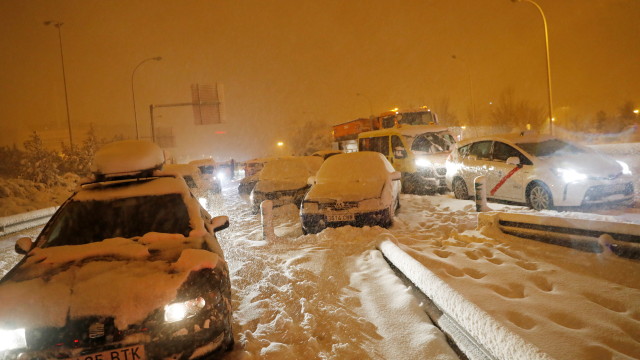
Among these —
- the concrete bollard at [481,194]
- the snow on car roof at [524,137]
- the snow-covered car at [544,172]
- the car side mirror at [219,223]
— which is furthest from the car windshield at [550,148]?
the car side mirror at [219,223]

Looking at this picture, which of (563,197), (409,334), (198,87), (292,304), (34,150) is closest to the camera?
(409,334)

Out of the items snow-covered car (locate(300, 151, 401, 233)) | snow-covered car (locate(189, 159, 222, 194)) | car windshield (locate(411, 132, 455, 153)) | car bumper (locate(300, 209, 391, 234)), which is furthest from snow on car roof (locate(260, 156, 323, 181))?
snow-covered car (locate(189, 159, 222, 194))

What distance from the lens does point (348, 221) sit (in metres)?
7.60

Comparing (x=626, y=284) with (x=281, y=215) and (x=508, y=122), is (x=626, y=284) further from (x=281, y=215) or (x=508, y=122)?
(x=508, y=122)

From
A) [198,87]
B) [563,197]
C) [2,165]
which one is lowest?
[563,197]

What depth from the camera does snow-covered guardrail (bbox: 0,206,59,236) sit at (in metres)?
11.7

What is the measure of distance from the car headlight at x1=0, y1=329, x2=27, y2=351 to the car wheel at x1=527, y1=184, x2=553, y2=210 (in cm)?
870

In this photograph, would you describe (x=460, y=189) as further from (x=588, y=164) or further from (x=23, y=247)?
(x=23, y=247)

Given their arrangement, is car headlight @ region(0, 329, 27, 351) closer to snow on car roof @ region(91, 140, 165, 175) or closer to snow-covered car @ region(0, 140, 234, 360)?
snow-covered car @ region(0, 140, 234, 360)

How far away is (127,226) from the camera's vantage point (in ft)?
13.6

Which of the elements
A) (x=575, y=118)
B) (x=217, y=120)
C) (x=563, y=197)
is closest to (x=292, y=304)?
(x=563, y=197)

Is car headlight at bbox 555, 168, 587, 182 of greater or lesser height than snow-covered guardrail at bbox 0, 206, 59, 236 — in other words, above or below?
above

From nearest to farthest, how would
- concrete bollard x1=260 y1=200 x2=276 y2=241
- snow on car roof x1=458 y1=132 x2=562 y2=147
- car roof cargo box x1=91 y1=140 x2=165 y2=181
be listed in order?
1. car roof cargo box x1=91 y1=140 x2=165 y2=181
2. concrete bollard x1=260 y1=200 x2=276 y2=241
3. snow on car roof x1=458 y1=132 x2=562 y2=147

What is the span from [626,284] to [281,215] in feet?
26.2
